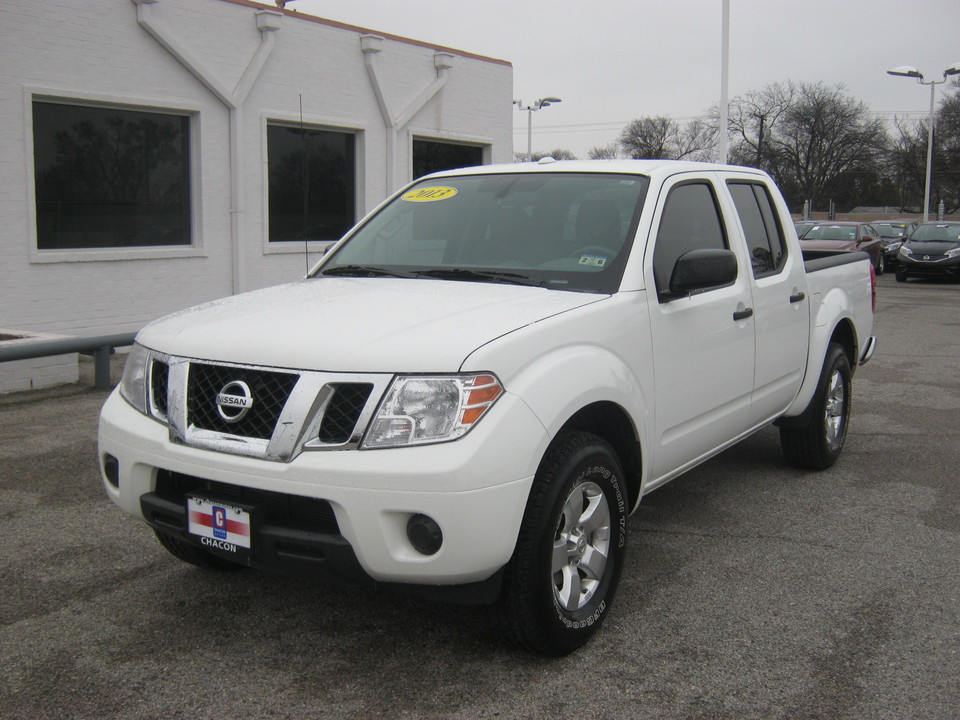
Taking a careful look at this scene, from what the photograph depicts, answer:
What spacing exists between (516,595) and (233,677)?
102 centimetres

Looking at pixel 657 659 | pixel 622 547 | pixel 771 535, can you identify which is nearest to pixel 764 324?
pixel 771 535

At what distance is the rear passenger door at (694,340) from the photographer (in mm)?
4113

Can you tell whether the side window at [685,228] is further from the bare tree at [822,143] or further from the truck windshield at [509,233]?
the bare tree at [822,143]

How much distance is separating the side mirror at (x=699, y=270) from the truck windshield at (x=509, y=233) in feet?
0.78

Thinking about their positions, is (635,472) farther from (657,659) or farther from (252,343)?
(252,343)

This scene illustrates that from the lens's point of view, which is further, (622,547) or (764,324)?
(764,324)

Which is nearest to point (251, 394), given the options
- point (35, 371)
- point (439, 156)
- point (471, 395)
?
point (471, 395)

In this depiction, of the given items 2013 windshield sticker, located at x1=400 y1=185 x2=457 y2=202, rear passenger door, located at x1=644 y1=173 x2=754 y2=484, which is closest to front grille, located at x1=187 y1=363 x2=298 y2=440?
rear passenger door, located at x1=644 y1=173 x2=754 y2=484

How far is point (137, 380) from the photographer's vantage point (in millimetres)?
3727

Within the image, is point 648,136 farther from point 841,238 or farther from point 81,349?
point 81,349

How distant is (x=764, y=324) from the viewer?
5.03 metres

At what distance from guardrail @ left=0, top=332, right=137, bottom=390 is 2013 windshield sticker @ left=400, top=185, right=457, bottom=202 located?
3.33 m

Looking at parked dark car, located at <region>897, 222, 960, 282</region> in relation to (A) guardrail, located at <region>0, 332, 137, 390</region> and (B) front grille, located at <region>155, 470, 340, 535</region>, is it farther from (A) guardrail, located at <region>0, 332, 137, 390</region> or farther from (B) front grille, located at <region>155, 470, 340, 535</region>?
(B) front grille, located at <region>155, 470, 340, 535</region>

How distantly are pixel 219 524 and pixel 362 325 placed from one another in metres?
0.82
